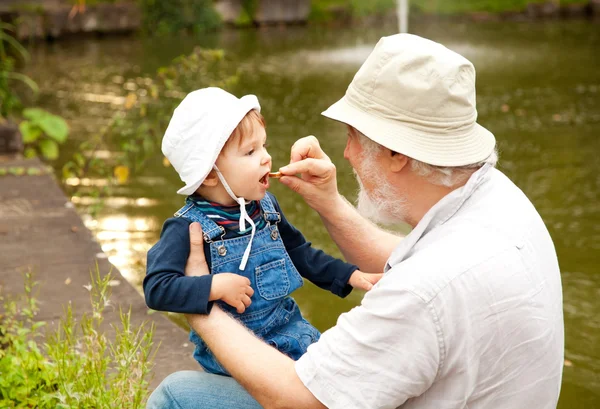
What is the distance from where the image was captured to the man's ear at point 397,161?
2.16 meters

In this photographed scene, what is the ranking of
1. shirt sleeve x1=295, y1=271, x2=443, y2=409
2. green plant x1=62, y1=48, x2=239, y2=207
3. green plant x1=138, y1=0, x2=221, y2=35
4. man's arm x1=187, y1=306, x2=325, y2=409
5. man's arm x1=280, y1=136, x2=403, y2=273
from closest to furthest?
shirt sleeve x1=295, y1=271, x2=443, y2=409, man's arm x1=187, y1=306, x2=325, y2=409, man's arm x1=280, y1=136, x2=403, y2=273, green plant x1=62, y1=48, x2=239, y2=207, green plant x1=138, y1=0, x2=221, y2=35

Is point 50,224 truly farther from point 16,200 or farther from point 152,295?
point 152,295

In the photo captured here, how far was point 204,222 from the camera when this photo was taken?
2498 millimetres

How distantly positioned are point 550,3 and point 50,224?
45.9 ft

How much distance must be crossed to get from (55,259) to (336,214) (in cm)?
188

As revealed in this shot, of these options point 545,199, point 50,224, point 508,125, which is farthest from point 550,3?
point 50,224

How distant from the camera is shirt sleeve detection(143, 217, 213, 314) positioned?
2.30 meters

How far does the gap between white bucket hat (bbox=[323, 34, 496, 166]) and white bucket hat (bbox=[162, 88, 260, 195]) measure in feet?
1.37

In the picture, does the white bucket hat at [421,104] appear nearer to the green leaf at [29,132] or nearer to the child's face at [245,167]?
the child's face at [245,167]

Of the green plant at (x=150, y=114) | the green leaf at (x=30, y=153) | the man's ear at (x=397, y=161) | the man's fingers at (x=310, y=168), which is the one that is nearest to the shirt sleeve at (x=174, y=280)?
the man's fingers at (x=310, y=168)

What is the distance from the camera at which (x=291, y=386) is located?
2.09 metres

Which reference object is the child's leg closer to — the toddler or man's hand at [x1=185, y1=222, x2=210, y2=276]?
the toddler

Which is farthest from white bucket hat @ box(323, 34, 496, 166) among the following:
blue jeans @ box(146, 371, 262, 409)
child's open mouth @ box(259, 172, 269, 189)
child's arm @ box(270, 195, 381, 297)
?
blue jeans @ box(146, 371, 262, 409)


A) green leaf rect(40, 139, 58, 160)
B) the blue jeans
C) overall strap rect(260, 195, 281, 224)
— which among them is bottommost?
green leaf rect(40, 139, 58, 160)
